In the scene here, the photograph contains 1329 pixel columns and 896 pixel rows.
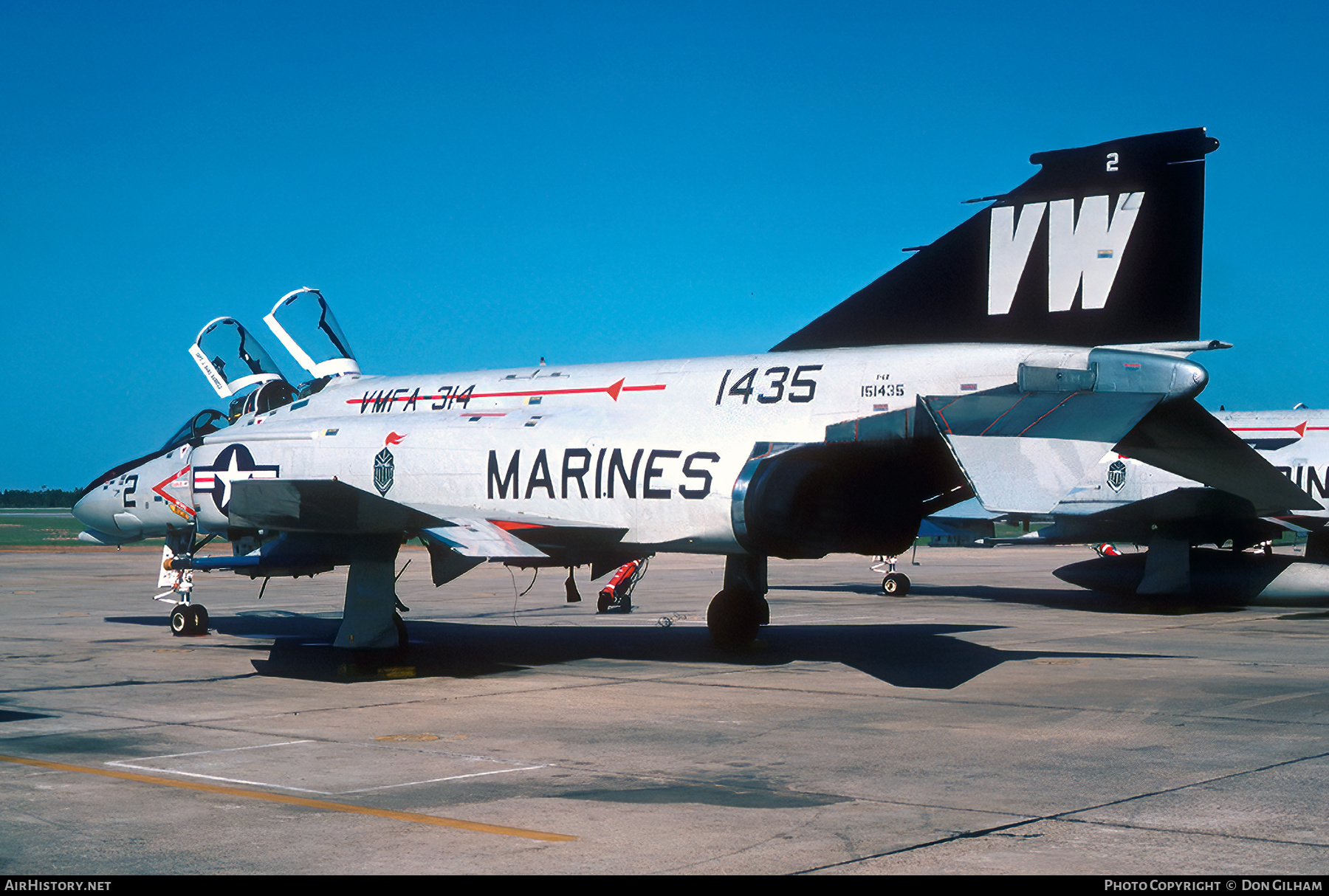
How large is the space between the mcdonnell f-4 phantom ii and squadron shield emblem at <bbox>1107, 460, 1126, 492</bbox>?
6444 millimetres

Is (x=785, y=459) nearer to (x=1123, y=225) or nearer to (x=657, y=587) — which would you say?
(x=1123, y=225)

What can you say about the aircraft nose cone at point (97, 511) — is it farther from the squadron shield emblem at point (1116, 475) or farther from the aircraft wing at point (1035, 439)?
the squadron shield emblem at point (1116, 475)

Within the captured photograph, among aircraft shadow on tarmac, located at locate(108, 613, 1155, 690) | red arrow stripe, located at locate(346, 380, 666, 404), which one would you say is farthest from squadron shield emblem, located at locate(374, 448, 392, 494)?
aircraft shadow on tarmac, located at locate(108, 613, 1155, 690)

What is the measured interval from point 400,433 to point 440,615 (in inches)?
238

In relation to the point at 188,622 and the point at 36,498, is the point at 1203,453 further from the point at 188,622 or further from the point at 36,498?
the point at 36,498

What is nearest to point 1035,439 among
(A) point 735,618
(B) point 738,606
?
(B) point 738,606

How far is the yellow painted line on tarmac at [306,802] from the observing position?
5699 millimetres

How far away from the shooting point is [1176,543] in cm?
1989

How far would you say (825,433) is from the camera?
11.7 meters

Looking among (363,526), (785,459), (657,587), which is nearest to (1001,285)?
(785,459)

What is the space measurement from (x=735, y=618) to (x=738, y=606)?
0.52ft

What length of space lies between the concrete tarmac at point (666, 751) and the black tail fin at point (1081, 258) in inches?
134
